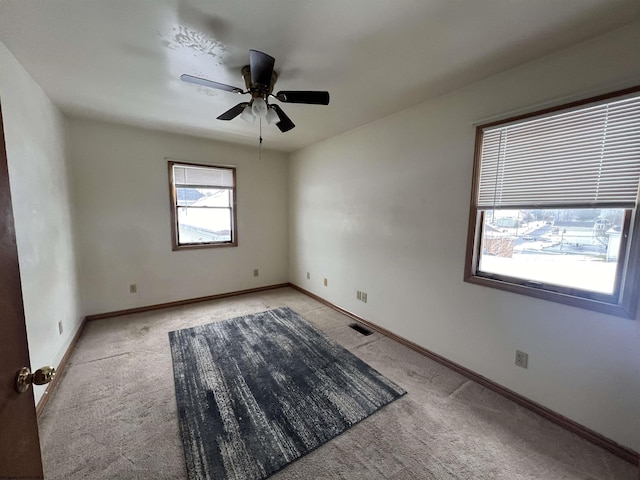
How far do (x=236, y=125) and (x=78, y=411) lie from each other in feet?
10.0

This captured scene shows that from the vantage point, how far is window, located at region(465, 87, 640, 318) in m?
1.49

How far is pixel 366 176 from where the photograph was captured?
3135mm

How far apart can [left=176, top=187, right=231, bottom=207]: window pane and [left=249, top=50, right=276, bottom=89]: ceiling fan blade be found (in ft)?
8.47

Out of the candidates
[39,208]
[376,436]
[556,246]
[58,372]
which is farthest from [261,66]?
[58,372]

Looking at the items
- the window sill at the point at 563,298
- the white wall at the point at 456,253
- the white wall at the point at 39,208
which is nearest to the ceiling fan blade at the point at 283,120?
the white wall at the point at 456,253

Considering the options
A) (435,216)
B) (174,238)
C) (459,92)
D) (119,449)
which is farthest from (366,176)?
(119,449)

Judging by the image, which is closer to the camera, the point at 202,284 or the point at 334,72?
the point at 334,72

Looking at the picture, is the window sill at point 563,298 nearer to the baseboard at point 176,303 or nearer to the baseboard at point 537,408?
the baseboard at point 537,408

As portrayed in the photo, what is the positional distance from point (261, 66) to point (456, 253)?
2.11 metres

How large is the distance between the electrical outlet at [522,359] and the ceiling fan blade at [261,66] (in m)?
2.66

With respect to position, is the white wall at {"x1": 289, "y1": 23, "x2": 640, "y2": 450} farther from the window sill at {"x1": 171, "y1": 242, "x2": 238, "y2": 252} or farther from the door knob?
the door knob

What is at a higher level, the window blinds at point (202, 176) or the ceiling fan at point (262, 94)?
the ceiling fan at point (262, 94)

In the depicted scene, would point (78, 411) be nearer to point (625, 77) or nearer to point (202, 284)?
point (202, 284)

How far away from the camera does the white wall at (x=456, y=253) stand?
1553 mm
